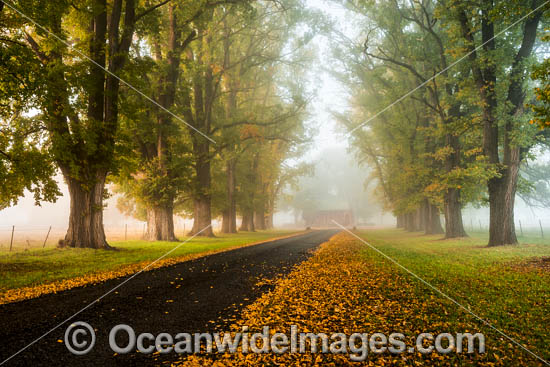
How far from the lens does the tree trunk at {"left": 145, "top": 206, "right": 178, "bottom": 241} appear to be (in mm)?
20297

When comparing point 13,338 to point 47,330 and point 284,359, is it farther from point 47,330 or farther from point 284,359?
point 284,359

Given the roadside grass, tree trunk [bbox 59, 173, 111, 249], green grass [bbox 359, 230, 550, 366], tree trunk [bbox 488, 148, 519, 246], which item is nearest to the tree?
tree trunk [bbox 488, 148, 519, 246]

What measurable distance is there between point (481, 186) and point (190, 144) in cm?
2811

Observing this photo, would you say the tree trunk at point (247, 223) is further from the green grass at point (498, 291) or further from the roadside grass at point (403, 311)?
the roadside grass at point (403, 311)

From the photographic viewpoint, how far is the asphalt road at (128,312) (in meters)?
3.59

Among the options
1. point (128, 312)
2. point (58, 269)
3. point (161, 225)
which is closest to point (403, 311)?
point (128, 312)

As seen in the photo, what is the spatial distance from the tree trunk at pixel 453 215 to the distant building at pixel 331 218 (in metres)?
48.5

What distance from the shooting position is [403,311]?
17.7 ft

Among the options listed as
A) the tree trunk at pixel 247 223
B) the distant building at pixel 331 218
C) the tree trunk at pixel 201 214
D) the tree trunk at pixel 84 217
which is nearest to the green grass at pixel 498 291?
the tree trunk at pixel 84 217

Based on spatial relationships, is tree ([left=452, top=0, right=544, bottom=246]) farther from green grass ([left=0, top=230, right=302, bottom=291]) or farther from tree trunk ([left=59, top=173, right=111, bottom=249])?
tree trunk ([left=59, top=173, right=111, bottom=249])

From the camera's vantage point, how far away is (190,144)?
2661cm

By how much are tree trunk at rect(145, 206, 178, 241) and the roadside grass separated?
14.0 meters

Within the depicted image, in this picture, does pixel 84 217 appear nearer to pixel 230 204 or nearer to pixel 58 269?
pixel 58 269

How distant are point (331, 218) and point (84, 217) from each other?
6396 cm
